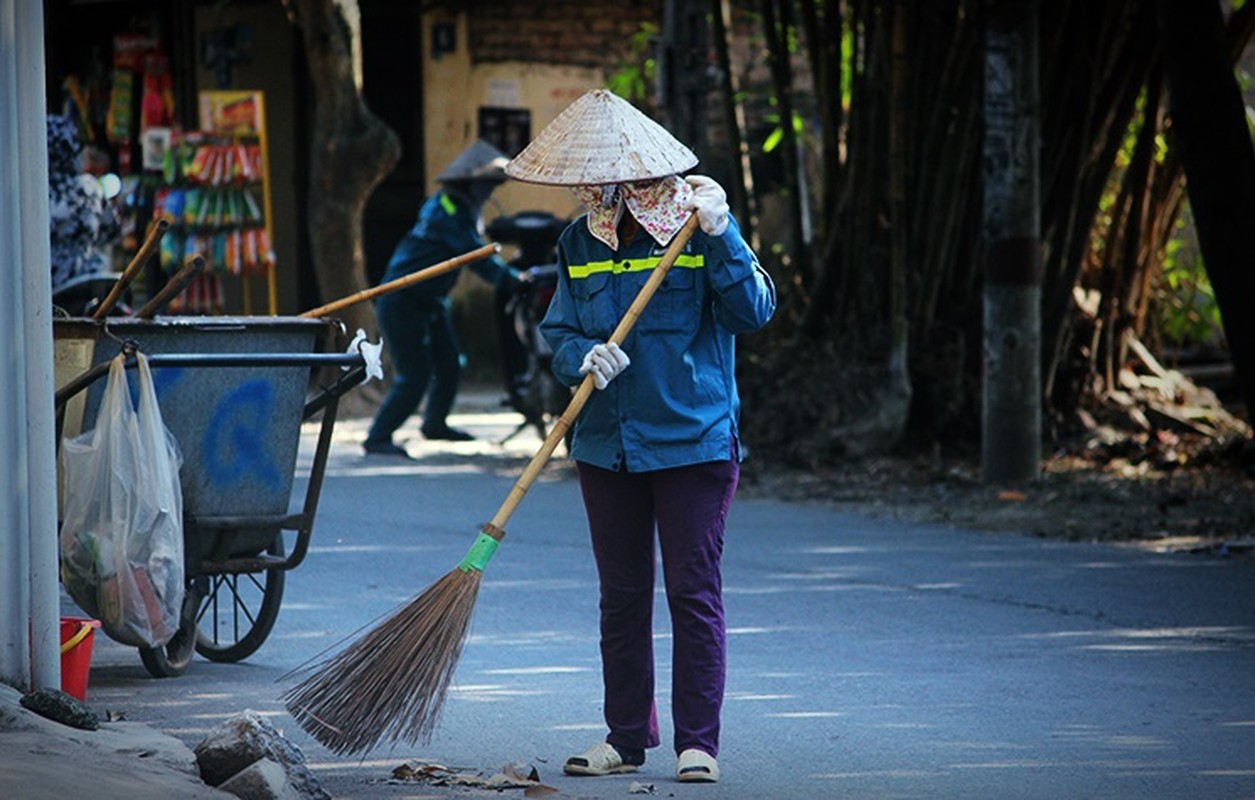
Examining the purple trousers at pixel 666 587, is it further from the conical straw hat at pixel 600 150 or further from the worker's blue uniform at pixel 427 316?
the worker's blue uniform at pixel 427 316

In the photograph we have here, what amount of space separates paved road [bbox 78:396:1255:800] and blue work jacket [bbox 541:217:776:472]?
0.89m

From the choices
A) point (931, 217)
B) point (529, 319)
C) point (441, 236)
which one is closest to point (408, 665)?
point (931, 217)

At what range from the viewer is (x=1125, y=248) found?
1355 cm

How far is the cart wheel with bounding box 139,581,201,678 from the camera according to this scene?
6863mm

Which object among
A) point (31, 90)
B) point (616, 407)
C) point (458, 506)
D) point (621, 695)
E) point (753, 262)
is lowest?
point (458, 506)

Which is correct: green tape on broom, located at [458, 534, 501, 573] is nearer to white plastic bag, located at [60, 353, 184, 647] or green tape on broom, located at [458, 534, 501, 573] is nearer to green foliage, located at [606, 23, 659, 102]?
white plastic bag, located at [60, 353, 184, 647]

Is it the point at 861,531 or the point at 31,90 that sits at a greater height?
the point at 31,90

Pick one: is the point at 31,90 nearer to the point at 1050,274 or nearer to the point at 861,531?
the point at 861,531

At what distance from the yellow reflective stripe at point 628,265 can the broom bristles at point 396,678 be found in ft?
2.82

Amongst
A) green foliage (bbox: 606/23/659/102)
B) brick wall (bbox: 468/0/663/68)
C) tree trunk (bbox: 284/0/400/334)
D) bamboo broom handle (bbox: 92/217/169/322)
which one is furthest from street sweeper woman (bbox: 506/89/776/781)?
brick wall (bbox: 468/0/663/68)

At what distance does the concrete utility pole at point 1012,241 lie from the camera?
37.1 ft

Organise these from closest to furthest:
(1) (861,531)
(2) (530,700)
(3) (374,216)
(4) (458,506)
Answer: (2) (530,700)
(1) (861,531)
(4) (458,506)
(3) (374,216)

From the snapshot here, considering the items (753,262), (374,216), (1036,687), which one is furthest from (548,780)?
(374,216)

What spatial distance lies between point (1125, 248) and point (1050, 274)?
0.89 meters
